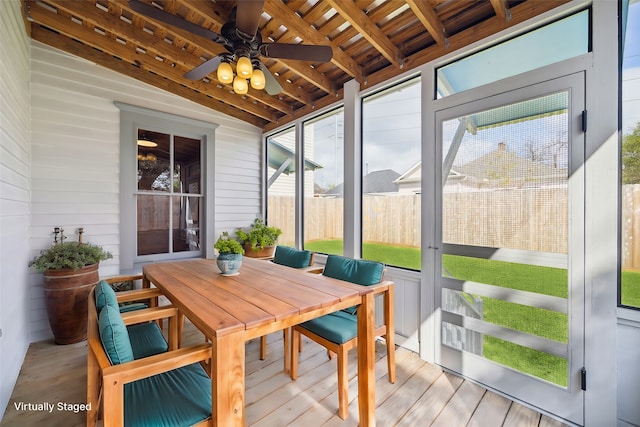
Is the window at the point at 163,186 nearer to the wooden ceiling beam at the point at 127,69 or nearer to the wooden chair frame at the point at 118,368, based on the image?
the wooden ceiling beam at the point at 127,69

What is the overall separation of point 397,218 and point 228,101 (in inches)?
116

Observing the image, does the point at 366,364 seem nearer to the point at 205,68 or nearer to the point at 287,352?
the point at 287,352

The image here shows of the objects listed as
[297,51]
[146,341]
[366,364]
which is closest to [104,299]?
[146,341]

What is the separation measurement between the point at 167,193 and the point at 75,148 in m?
1.10

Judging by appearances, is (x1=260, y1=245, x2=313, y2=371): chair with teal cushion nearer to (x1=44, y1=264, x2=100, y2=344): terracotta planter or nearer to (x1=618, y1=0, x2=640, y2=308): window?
(x1=44, y1=264, x2=100, y2=344): terracotta planter

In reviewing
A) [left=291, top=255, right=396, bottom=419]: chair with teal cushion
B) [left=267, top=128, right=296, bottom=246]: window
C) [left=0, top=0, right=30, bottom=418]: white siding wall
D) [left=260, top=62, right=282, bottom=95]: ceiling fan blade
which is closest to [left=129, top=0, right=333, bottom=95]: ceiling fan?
[left=260, top=62, right=282, bottom=95]: ceiling fan blade

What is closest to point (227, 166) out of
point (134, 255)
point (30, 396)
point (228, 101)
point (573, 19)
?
point (228, 101)

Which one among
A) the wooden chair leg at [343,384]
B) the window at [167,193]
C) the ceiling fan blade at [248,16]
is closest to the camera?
the ceiling fan blade at [248,16]

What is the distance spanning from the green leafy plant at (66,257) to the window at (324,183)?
8.48 feet

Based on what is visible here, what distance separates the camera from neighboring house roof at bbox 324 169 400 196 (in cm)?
296

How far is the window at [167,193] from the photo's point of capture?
144 inches

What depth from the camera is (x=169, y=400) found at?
122cm

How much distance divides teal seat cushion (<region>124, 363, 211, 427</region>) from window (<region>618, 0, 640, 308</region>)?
8.24 feet

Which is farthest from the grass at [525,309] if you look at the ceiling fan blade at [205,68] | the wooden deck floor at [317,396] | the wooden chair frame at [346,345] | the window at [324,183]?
the ceiling fan blade at [205,68]
